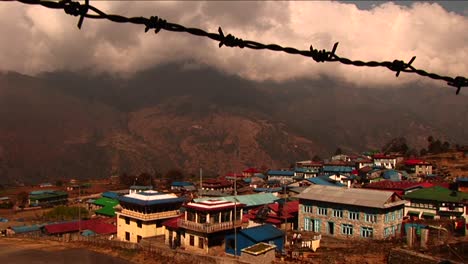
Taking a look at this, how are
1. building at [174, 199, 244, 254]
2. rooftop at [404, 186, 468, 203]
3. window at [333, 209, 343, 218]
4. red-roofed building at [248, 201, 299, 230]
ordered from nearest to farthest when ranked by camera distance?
building at [174, 199, 244, 254] < window at [333, 209, 343, 218] < red-roofed building at [248, 201, 299, 230] < rooftop at [404, 186, 468, 203]

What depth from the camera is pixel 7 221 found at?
66.3m

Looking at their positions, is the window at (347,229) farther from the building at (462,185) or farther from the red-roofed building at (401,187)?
the building at (462,185)

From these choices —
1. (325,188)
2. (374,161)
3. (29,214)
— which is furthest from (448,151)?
(29,214)

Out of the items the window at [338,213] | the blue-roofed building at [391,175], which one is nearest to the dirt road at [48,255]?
the window at [338,213]

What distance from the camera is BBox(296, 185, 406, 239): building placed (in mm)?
38188

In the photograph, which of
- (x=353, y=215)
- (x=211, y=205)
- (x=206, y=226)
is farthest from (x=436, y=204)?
(x=206, y=226)

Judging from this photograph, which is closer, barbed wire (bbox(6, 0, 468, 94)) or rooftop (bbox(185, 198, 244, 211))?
barbed wire (bbox(6, 0, 468, 94))

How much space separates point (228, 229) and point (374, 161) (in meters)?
78.1

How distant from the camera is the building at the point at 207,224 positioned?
112ft

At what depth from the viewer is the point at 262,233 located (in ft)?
112

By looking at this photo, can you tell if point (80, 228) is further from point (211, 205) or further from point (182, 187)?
point (182, 187)

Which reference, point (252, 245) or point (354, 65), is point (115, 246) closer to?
point (252, 245)

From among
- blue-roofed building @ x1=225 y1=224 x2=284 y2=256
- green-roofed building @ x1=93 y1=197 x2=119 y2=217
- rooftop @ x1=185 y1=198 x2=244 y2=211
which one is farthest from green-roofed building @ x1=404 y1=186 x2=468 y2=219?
green-roofed building @ x1=93 y1=197 x2=119 y2=217

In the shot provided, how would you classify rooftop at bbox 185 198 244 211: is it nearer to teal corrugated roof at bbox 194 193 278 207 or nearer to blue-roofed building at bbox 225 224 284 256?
blue-roofed building at bbox 225 224 284 256
